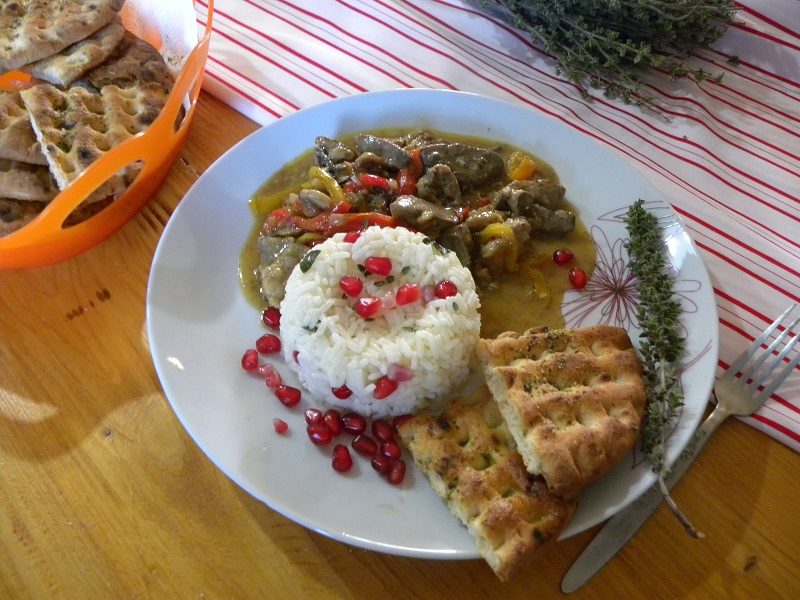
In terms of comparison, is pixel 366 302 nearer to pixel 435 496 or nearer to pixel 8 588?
pixel 435 496

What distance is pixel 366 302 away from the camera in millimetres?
3068

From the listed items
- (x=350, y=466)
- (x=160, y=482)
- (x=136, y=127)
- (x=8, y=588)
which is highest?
(x=136, y=127)

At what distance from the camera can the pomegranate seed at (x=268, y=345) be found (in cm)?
319

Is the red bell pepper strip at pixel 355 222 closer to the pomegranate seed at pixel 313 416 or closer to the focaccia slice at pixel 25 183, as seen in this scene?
the pomegranate seed at pixel 313 416

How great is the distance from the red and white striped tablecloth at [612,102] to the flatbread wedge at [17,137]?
1.24 meters

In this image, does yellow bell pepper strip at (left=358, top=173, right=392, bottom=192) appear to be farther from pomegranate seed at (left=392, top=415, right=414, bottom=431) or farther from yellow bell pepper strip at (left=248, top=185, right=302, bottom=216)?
pomegranate seed at (left=392, top=415, right=414, bottom=431)

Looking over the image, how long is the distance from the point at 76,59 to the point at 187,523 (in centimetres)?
277

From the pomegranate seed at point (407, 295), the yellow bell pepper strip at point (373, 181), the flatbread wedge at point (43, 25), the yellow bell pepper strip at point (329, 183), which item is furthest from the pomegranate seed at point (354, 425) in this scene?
the flatbread wedge at point (43, 25)

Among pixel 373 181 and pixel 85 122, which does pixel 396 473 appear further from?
pixel 85 122

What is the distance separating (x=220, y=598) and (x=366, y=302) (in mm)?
1391

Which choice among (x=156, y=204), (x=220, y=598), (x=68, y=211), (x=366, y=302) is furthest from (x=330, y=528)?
(x=156, y=204)

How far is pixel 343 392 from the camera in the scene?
9.63 ft

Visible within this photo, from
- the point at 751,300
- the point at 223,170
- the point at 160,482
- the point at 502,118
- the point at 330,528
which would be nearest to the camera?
the point at 330,528

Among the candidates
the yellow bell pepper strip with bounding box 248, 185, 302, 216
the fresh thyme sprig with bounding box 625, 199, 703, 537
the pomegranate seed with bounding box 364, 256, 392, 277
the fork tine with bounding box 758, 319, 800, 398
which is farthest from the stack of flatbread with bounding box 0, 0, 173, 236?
the fork tine with bounding box 758, 319, 800, 398
